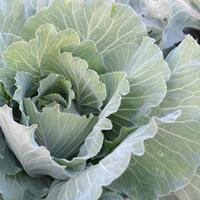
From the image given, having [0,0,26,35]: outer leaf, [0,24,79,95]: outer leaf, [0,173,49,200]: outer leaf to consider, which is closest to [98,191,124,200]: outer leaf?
[0,173,49,200]: outer leaf

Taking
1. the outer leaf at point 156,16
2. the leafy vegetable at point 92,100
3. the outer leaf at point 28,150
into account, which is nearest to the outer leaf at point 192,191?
the leafy vegetable at point 92,100

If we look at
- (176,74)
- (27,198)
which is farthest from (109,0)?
(27,198)

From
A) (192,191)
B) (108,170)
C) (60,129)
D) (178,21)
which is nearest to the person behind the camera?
(108,170)

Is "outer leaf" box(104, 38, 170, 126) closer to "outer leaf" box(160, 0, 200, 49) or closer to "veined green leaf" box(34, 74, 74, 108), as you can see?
"veined green leaf" box(34, 74, 74, 108)

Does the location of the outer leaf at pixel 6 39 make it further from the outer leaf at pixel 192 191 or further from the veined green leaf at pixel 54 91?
the outer leaf at pixel 192 191

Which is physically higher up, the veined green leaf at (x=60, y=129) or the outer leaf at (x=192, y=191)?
the veined green leaf at (x=60, y=129)

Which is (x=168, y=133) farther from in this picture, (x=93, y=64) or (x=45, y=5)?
(x=45, y=5)

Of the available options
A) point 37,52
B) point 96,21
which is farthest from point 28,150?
point 96,21

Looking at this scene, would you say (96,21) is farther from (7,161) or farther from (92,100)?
(7,161)
